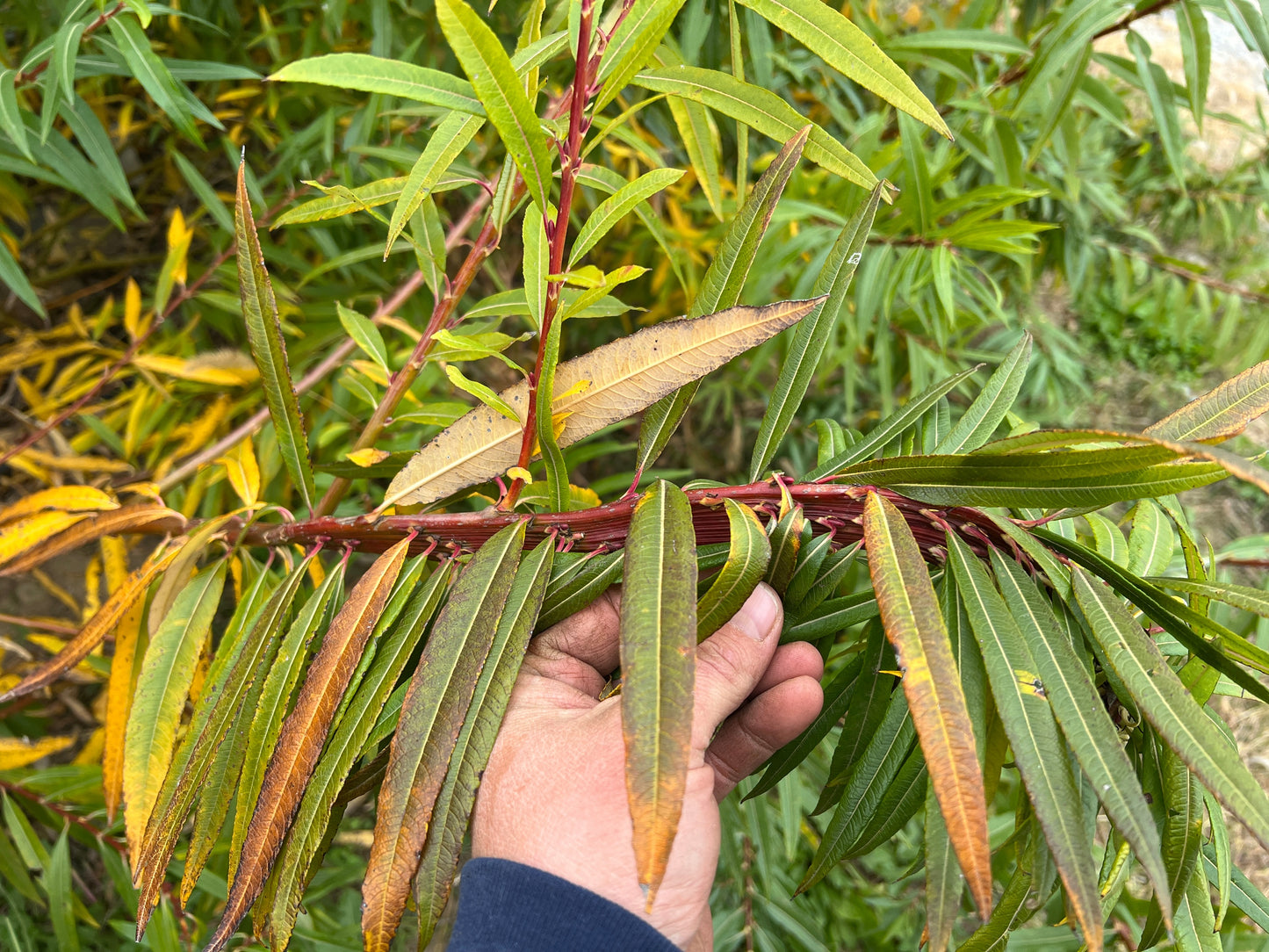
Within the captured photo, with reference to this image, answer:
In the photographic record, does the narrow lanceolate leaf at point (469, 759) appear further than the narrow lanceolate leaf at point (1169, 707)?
Yes

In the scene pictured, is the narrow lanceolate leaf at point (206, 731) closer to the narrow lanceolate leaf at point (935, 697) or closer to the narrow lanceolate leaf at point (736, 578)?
the narrow lanceolate leaf at point (736, 578)

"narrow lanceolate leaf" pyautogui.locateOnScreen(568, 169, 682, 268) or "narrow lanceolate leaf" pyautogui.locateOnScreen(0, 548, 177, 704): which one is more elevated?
"narrow lanceolate leaf" pyautogui.locateOnScreen(568, 169, 682, 268)

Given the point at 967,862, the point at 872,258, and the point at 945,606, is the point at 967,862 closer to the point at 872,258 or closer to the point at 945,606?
the point at 945,606

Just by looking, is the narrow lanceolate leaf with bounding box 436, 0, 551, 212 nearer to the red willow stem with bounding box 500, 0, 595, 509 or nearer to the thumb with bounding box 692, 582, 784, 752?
the red willow stem with bounding box 500, 0, 595, 509

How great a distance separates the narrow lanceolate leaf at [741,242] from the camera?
0.54m

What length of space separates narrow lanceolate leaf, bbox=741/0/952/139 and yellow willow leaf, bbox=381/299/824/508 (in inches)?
5.4

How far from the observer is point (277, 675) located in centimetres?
59

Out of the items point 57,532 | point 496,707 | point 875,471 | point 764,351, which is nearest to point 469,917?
point 496,707

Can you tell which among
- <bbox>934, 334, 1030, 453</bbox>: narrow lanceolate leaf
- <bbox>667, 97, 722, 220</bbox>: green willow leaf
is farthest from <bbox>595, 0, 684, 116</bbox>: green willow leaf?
<bbox>934, 334, 1030, 453</bbox>: narrow lanceolate leaf

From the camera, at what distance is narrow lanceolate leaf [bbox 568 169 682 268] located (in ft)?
1.65

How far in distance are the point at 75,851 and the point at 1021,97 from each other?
2092 millimetres

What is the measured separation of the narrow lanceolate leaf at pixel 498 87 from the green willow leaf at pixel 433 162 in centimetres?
8

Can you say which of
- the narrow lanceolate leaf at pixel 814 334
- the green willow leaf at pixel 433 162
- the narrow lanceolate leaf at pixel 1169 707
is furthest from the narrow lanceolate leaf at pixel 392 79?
the narrow lanceolate leaf at pixel 1169 707

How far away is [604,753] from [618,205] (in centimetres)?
36
